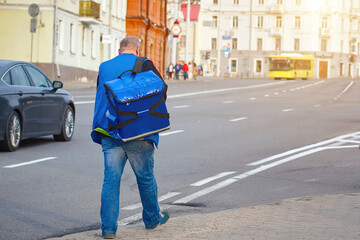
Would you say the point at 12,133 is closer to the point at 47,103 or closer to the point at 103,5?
the point at 47,103

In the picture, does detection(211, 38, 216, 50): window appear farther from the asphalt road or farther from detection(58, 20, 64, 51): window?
the asphalt road

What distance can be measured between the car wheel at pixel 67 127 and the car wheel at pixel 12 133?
1.93 meters

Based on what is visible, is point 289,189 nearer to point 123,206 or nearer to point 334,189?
point 334,189

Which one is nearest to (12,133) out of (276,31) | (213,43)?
(276,31)

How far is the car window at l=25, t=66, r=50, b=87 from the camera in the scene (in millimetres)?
14820

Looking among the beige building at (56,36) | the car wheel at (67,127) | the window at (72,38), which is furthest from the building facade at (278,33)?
the car wheel at (67,127)

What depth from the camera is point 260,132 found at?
779 inches

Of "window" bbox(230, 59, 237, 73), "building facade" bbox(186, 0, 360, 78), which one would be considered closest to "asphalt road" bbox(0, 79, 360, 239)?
"building facade" bbox(186, 0, 360, 78)

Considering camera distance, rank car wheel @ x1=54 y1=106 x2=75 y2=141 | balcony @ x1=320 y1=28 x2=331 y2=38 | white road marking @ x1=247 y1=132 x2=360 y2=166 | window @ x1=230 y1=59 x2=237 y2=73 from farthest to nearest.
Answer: window @ x1=230 y1=59 x2=237 y2=73 → balcony @ x1=320 y1=28 x2=331 y2=38 → car wheel @ x1=54 y1=106 x2=75 y2=141 → white road marking @ x1=247 y1=132 x2=360 y2=166

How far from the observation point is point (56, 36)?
160 ft

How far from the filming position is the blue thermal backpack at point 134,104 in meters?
6.63

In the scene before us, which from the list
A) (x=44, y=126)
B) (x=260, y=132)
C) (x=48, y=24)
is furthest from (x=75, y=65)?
(x=44, y=126)

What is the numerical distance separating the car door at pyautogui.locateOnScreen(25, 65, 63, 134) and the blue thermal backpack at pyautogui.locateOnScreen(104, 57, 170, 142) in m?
8.20

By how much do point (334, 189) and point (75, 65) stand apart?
43.9 metres
